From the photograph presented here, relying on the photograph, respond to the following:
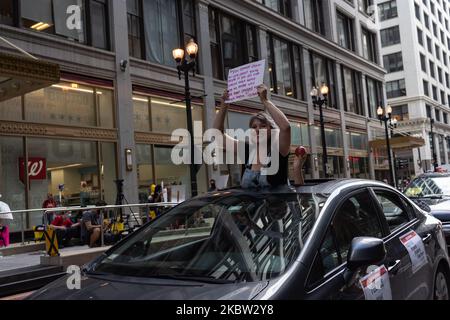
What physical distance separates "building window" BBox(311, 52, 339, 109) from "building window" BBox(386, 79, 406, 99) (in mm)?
30401

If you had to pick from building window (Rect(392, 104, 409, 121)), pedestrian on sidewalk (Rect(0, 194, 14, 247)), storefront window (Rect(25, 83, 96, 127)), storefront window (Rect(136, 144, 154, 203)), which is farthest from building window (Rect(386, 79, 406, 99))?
pedestrian on sidewalk (Rect(0, 194, 14, 247))

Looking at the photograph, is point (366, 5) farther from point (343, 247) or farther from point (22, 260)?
point (343, 247)

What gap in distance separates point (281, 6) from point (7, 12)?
19247mm

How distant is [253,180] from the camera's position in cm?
416

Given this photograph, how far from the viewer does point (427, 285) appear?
13.0ft

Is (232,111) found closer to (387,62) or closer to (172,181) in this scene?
(172,181)

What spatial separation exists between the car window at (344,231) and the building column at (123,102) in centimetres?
1510

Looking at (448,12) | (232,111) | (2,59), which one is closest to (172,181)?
(232,111)

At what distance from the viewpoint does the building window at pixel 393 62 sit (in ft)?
205

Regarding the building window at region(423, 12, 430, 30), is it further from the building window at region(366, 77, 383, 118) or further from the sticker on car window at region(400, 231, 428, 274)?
the sticker on car window at region(400, 231, 428, 274)

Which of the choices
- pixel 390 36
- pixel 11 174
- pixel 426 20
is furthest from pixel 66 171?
pixel 426 20

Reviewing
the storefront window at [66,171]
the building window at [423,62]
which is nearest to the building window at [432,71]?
the building window at [423,62]

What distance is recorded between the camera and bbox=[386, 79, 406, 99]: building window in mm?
62156
